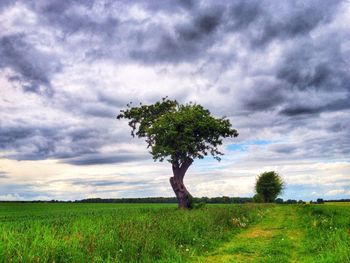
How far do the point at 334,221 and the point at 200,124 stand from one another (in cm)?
2558

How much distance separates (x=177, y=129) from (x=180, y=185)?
7443mm

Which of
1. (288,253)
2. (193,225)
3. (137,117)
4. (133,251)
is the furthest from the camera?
(137,117)

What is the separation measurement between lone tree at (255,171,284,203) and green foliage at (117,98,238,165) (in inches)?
2408

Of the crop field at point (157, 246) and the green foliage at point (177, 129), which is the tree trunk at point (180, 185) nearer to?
the green foliage at point (177, 129)

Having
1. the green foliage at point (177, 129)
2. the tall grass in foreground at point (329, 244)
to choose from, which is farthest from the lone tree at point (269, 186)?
the tall grass in foreground at point (329, 244)

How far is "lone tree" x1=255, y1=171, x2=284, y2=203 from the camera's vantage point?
104 m

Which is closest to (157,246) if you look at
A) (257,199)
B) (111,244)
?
(111,244)

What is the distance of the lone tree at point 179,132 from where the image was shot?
4331cm

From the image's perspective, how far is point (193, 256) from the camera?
11.8 metres

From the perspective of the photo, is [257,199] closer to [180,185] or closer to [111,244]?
[180,185]

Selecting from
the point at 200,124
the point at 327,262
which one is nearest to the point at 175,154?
the point at 200,124

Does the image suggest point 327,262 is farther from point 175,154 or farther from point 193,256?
point 175,154

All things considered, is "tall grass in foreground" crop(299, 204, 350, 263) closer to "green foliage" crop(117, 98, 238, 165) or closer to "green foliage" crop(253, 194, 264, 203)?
"green foliage" crop(117, 98, 238, 165)

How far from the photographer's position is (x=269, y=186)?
4087 inches
